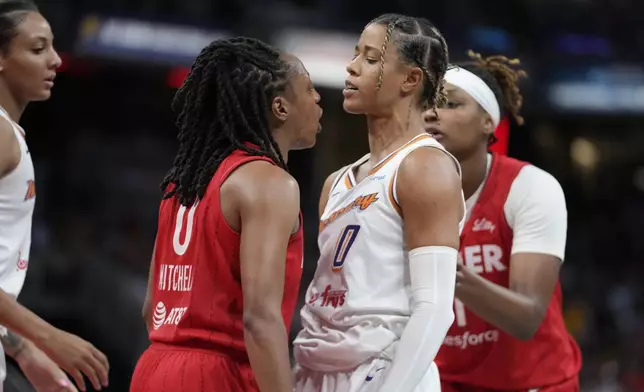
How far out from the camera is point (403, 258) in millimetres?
3025

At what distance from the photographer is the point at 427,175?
2.94 meters

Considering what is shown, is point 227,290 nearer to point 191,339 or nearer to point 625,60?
point 191,339

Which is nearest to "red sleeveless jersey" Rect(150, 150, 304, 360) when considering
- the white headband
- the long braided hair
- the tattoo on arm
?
the tattoo on arm

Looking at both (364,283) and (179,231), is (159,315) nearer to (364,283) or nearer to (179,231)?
(179,231)

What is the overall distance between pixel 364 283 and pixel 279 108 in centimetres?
60


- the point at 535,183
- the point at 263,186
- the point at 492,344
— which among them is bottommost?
the point at 492,344

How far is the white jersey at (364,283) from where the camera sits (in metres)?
2.99

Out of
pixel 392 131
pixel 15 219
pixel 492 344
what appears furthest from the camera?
pixel 492 344

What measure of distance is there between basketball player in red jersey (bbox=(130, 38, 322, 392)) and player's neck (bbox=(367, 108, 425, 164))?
0.69ft

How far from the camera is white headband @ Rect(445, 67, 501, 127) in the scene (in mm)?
4168

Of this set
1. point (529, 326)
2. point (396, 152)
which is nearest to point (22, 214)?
point (396, 152)

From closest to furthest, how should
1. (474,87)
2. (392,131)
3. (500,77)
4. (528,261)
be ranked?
(392,131), (528,261), (474,87), (500,77)

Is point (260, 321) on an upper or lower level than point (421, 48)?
lower

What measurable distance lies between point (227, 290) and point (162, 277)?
0.26 metres
